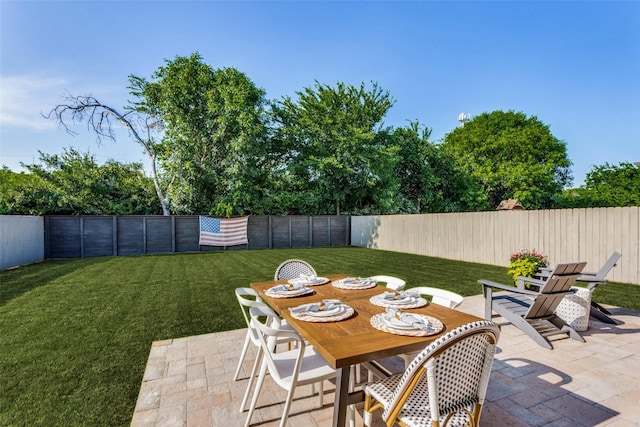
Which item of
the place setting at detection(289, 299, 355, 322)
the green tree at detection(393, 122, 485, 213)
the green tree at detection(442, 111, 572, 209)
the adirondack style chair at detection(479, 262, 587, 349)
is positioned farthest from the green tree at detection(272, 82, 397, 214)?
the place setting at detection(289, 299, 355, 322)

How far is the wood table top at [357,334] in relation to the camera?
1.34 meters

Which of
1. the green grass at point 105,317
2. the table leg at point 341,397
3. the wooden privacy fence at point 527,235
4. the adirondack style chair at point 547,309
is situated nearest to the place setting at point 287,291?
the table leg at point 341,397

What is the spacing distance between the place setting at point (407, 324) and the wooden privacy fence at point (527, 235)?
21.0 ft

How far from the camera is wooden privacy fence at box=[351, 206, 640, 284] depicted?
573cm

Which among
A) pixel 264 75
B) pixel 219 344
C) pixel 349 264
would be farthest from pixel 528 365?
pixel 264 75

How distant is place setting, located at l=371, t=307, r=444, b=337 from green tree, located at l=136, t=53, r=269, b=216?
10.9m

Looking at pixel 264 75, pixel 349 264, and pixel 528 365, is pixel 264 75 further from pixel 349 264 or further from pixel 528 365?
pixel 528 365

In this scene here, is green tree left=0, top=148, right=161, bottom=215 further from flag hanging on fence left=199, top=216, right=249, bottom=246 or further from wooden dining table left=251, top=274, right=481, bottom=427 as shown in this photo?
wooden dining table left=251, top=274, right=481, bottom=427

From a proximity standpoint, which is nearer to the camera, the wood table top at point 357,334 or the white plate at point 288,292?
the wood table top at point 357,334

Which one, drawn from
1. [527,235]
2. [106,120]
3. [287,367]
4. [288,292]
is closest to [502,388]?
[287,367]

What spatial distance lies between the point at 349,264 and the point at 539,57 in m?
11.8

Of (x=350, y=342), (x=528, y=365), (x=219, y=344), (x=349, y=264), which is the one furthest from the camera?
(x=349, y=264)

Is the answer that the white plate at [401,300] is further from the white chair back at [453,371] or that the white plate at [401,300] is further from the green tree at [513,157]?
the green tree at [513,157]

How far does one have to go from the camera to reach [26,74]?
7.74m
